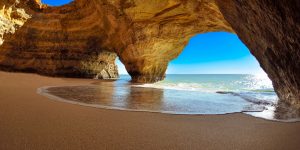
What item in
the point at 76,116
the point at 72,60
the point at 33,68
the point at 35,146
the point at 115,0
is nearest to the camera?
the point at 35,146

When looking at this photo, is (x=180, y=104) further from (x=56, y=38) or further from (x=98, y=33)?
(x=56, y=38)

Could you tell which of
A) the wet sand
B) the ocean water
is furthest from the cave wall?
the wet sand

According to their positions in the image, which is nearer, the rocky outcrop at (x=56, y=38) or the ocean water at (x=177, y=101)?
the ocean water at (x=177, y=101)

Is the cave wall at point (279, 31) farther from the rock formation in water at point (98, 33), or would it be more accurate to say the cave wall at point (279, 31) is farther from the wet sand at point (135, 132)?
the rock formation in water at point (98, 33)

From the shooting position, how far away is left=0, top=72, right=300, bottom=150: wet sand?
6.87ft

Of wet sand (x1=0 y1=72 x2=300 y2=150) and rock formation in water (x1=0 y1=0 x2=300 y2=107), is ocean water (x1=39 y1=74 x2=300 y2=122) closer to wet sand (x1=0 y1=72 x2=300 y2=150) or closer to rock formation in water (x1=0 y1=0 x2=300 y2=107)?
wet sand (x1=0 y1=72 x2=300 y2=150)

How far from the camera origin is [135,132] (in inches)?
100

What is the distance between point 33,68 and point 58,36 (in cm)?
369

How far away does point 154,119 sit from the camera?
3320 mm

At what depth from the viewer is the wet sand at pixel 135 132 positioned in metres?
2.09

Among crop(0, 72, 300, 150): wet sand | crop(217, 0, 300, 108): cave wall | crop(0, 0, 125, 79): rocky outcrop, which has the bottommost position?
crop(0, 72, 300, 150): wet sand

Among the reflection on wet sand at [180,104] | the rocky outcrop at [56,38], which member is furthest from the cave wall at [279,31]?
the rocky outcrop at [56,38]

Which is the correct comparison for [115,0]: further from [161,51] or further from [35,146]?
[35,146]

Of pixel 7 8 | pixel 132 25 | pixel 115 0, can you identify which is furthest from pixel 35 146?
pixel 7 8
